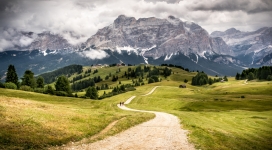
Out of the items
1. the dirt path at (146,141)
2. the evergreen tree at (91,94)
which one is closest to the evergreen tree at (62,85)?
the evergreen tree at (91,94)

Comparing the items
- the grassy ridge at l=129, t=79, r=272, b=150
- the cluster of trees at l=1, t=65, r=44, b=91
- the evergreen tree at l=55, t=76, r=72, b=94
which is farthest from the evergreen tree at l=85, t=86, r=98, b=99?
the grassy ridge at l=129, t=79, r=272, b=150

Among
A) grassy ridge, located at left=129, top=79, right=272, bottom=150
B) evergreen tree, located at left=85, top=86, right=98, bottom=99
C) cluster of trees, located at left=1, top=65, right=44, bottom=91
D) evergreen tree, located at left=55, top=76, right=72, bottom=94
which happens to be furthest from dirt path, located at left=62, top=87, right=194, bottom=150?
evergreen tree, located at left=85, top=86, right=98, bottom=99

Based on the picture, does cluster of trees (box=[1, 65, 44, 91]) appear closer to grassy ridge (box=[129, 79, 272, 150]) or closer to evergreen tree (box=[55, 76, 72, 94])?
evergreen tree (box=[55, 76, 72, 94])

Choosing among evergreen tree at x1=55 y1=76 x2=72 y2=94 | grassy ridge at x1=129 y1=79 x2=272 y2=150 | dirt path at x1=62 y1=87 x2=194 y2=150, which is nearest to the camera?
dirt path at x1=62 y1=87 x2=194 y2=150

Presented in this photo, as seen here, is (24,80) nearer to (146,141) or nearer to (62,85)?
(62,85)

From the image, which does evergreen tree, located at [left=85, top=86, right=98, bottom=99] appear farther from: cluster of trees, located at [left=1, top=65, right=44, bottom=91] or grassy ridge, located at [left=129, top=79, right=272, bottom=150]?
grassy ridge, located at [left=129, top=79, right=272, bottom=150]

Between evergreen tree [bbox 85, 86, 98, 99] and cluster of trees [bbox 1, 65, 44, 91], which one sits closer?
cluster of trees [bbox 1, 65, 44, 91]

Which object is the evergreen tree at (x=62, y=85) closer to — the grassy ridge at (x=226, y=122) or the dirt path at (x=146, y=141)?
the grassy ridge at (x=226, y=122)

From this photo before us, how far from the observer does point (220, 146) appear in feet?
96.5

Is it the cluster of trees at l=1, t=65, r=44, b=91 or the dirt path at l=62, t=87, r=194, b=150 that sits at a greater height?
the cluster of trees at l=1, t=65, r=44, b=91

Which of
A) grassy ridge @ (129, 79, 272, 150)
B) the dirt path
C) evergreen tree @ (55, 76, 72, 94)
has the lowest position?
grassy ridge @ (129, 79, 272, 150)

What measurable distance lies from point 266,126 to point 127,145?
45101mm

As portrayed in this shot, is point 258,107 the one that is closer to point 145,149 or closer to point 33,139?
point 145,149

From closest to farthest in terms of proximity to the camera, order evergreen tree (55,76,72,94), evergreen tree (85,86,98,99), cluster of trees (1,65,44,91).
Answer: cluster of trees (1,65,44,91) → evergreen tree (55,76,72,94) → evergreen tree (85,86,98,99)
